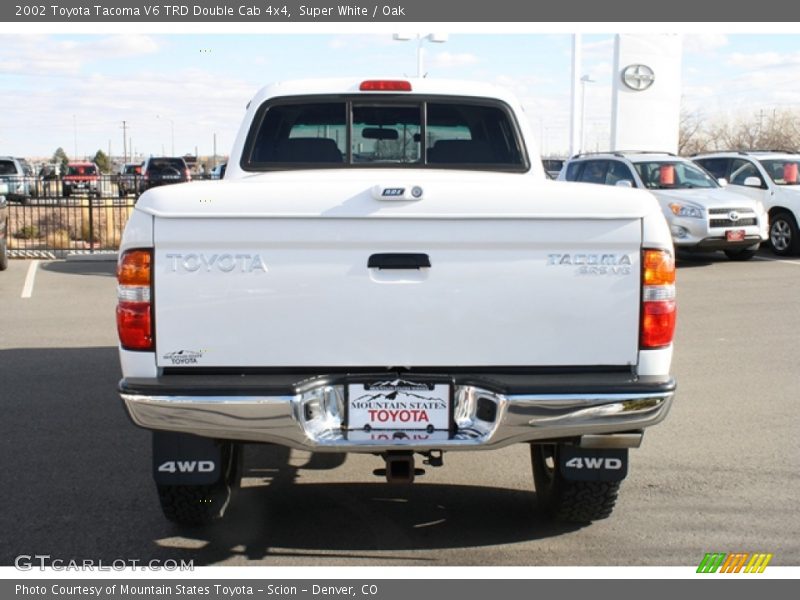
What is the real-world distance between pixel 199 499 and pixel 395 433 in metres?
1.17

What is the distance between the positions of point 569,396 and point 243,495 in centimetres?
218

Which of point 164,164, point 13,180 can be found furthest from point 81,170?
point 13,180

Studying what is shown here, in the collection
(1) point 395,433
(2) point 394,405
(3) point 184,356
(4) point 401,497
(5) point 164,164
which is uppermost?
(5) point 164,164

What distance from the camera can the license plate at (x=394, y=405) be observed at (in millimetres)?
4008

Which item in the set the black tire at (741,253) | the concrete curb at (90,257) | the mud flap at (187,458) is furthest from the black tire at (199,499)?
the black tire at (741,253)

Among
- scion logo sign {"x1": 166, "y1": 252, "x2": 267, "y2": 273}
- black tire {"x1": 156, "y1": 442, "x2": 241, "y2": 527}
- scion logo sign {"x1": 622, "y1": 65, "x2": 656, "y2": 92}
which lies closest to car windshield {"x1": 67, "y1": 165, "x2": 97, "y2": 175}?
scion logo sign {"x1": 622, "y1": 65, "x2": 656, "y2": 92}

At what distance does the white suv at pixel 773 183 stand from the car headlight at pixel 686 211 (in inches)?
96.9

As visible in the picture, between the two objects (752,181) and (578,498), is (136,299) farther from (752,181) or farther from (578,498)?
(752,181)

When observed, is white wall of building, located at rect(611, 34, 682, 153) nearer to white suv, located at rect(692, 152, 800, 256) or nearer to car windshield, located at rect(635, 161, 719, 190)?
white suv, located at rect(692, 152, 800, 256)

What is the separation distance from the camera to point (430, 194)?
3986 millimetres

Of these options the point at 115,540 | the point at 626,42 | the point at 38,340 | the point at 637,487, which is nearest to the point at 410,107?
the point at 637,487

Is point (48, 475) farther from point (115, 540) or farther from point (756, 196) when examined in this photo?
point (756, 196)

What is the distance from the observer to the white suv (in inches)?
703

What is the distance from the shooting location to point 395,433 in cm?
403
